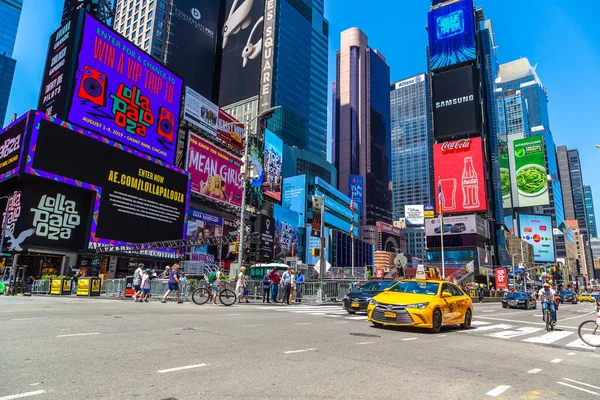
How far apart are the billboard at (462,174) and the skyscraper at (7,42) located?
171m

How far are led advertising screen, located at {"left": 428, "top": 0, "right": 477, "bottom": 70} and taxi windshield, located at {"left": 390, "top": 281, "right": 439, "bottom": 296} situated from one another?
97.0 meters

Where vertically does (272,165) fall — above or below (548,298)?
above

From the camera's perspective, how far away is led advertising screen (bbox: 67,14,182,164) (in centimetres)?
3947

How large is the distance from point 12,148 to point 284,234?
56952 mm

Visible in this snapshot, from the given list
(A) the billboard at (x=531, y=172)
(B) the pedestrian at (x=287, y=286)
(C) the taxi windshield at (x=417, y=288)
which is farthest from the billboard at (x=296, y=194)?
(C) the taxi windshield at (x=417, y=288)

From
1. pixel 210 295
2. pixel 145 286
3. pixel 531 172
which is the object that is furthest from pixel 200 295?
pixel 531 172

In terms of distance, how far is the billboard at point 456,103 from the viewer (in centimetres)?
9419

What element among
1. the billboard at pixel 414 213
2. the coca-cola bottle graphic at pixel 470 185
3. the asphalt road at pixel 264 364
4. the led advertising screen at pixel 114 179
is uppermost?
the billboard at pixel 414 213

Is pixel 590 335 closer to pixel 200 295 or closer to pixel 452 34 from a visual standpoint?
pixel 200 295

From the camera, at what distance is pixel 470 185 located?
91.9m

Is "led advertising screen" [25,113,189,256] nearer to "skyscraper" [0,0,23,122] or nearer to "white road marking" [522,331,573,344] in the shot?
"white road marking" [522,331,573,344]

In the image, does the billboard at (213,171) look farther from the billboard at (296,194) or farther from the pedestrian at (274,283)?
the billboard at (296,194)

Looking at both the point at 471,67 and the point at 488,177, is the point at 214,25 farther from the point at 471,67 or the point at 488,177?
the point at 488,177

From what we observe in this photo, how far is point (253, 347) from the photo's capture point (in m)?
7.55
